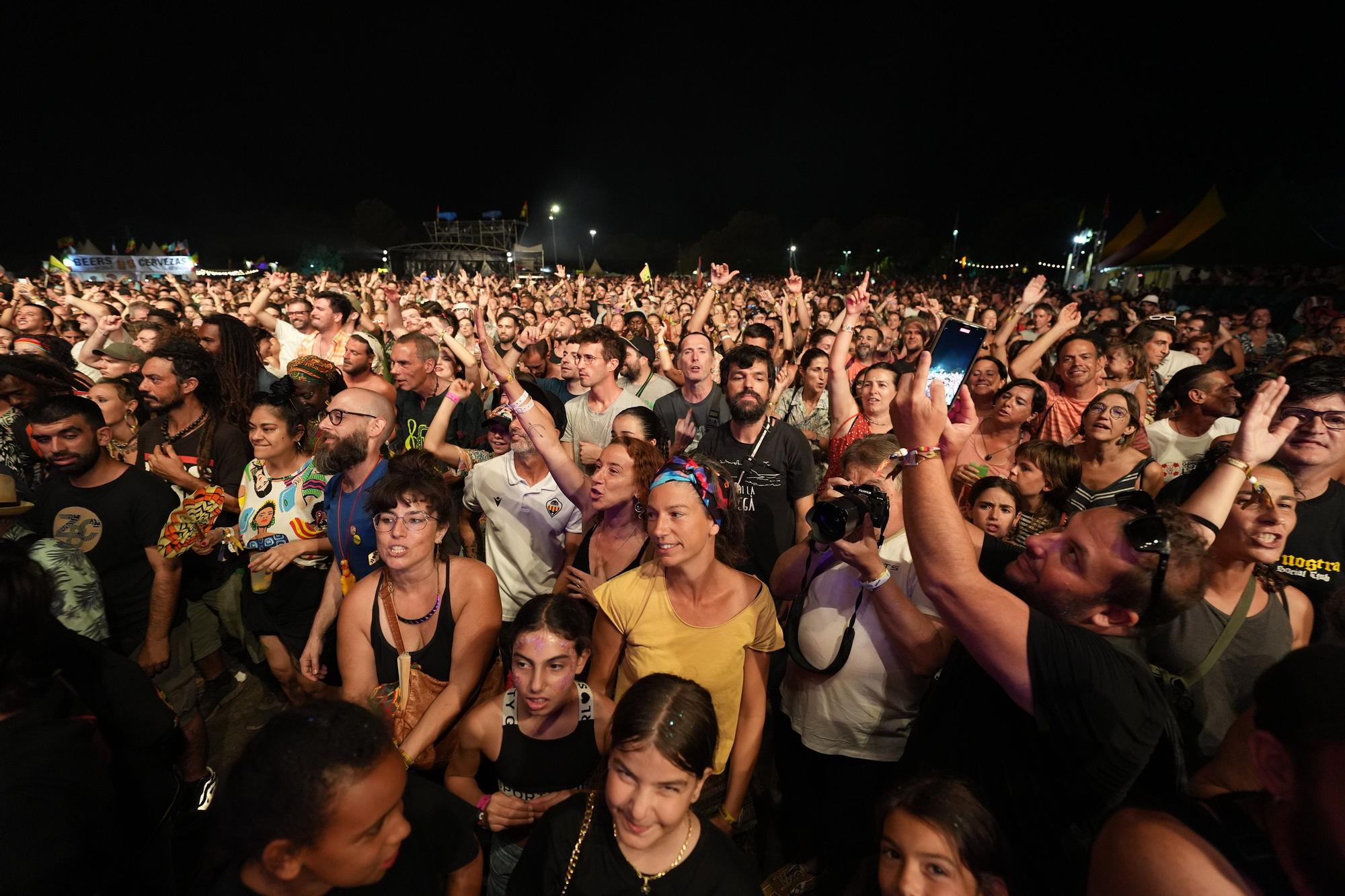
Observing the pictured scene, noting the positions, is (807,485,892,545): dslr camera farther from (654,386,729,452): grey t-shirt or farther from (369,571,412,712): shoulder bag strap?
(654,386,729,452): grey t-shirt

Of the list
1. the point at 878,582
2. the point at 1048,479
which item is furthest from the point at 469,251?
the point at 878,582

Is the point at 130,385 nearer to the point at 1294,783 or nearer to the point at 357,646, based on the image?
the point at 357,646

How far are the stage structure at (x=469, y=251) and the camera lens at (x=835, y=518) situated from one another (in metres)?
51.8

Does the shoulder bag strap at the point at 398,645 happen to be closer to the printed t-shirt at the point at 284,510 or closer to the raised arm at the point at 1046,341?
the printed t-shirt at the point at 284,510

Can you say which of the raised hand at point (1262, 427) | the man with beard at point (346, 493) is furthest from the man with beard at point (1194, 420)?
the man with beard at point (346, 493)

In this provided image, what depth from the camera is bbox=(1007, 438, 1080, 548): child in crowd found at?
12.2 feet

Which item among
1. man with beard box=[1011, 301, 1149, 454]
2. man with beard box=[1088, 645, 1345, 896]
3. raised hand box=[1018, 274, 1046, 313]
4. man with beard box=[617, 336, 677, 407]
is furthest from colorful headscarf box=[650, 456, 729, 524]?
raised hand box=[1018, 274, 1046, 313]

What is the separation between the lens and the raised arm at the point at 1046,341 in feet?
17.1

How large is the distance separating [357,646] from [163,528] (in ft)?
4.93

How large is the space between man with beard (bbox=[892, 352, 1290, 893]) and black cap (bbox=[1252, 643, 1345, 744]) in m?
0.40

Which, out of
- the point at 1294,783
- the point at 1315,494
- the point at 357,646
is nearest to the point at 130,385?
the point at 357,646

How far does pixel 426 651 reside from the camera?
98.7 inches

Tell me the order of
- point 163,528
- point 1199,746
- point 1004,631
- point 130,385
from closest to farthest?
point 1004,631 → point 1199,746 → point 163,528 → point 130,385

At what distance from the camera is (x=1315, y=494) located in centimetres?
288
